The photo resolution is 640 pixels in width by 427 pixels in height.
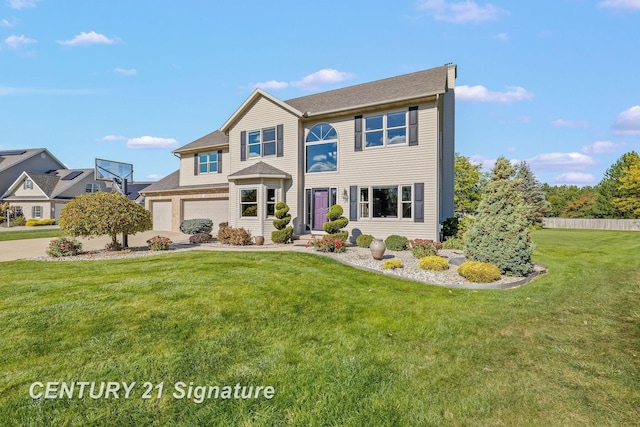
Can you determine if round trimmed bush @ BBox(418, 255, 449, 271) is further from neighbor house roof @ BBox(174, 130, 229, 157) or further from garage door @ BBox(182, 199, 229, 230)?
neighbor house roof @ BBox(174, 130, 229, 157)

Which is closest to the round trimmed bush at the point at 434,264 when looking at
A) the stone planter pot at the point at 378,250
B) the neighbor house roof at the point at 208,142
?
the stone planter pot at the point at 378,250

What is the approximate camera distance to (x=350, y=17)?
42.1 ft

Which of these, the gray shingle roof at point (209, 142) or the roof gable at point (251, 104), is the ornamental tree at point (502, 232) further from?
the gray shingle roof at point (209, 142)

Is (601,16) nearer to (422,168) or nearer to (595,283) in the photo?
(422,168)

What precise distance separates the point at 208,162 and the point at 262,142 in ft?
18.2

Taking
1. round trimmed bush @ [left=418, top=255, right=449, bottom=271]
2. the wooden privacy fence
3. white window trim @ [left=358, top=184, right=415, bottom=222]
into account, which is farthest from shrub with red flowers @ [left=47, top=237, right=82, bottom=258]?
the wooden privacy fence

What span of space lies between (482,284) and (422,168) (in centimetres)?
704

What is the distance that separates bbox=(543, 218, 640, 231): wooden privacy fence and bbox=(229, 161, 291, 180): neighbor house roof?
39664 mm

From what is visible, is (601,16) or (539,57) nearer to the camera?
(601,16)

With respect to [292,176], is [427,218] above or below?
below

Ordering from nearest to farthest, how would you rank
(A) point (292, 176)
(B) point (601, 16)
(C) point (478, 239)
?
(C) point (478, 239) < (B) point (601, 16) < (A) point (292, 176)

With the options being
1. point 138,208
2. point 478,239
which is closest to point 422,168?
point 478,239

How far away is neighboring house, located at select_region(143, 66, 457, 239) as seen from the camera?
45.8 feet

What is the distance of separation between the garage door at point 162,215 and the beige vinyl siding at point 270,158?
7930 millimetres
